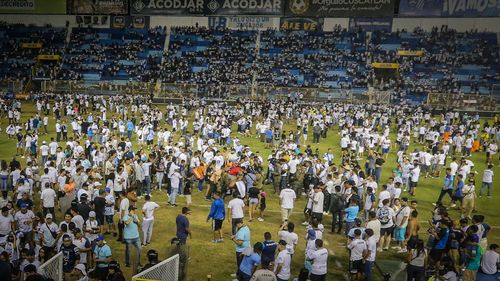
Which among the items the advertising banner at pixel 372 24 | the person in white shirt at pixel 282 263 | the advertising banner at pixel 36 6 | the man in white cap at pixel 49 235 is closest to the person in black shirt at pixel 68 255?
the man in white cap at pixel 49 235

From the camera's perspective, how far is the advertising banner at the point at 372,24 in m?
55.3

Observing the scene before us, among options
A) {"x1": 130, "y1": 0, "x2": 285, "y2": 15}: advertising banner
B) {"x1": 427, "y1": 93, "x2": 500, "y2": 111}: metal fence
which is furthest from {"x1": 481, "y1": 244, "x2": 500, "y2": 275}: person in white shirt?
{"x1": 130, "y1": 0, "x2": 285, "y2": 15}: advertising banner

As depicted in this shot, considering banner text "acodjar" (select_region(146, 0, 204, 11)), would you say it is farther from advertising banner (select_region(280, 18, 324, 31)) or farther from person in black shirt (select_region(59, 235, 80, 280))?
person in black shirt (select_region(59, 235, 80, 280))

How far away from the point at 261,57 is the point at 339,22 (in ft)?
41.5

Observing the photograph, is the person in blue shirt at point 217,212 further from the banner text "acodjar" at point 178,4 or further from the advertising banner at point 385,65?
the advertising banner at point 385,65

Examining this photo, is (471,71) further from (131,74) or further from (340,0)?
(131,74)

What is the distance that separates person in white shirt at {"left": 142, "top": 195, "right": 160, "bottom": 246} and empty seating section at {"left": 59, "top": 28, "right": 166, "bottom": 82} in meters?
36.5

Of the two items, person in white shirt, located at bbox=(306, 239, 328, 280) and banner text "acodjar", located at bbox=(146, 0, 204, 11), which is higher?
banner text "acodjar", located at bbox=(146, 0, 204, 11)

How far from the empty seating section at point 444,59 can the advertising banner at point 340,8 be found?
7.86m

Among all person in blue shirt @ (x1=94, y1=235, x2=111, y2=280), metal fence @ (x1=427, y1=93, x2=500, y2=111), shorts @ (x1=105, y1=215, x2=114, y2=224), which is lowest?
shorts @ (x1=105, y1=215, x2=114, y2=224)

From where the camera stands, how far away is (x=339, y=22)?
54656mm

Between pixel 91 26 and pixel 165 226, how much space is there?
164 ft

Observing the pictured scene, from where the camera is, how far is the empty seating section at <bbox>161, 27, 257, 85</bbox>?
1795 inches

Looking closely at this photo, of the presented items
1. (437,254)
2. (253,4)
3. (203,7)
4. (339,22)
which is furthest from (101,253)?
(339,22)
